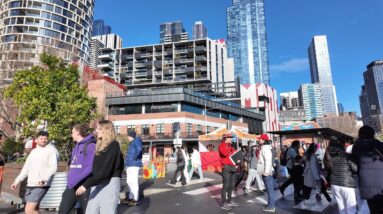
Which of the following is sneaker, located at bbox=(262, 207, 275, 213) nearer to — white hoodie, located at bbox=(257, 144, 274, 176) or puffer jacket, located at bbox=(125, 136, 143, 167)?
white hoodie, located at bbox=(257, 144, 274, 176)

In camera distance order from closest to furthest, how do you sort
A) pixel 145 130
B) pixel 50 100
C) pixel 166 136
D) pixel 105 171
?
1. pixel 105 171
2. pixel 50 100
3. pixel 166 136
4. pixel 145 130

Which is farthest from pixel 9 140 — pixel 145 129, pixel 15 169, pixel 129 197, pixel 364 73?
pixel 364 73

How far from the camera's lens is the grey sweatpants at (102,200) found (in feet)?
10.9

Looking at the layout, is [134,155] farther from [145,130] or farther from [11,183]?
[145,130]

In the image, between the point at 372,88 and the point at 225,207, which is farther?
the point at 372,88

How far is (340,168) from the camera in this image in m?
4.80

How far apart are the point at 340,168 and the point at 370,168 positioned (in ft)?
3.63

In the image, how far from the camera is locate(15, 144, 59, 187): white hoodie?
14.2ft

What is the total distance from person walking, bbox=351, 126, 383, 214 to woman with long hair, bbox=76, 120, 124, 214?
352 cm

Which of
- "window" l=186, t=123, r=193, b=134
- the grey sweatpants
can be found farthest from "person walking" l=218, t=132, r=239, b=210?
"window" l=186, t=123, r=193, b=134

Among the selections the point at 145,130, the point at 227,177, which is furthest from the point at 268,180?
the point at 145,130

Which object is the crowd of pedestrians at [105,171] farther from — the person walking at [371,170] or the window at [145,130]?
the window at [145,130]

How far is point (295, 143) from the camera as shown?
843 cm

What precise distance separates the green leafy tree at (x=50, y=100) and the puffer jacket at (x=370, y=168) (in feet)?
47.2
